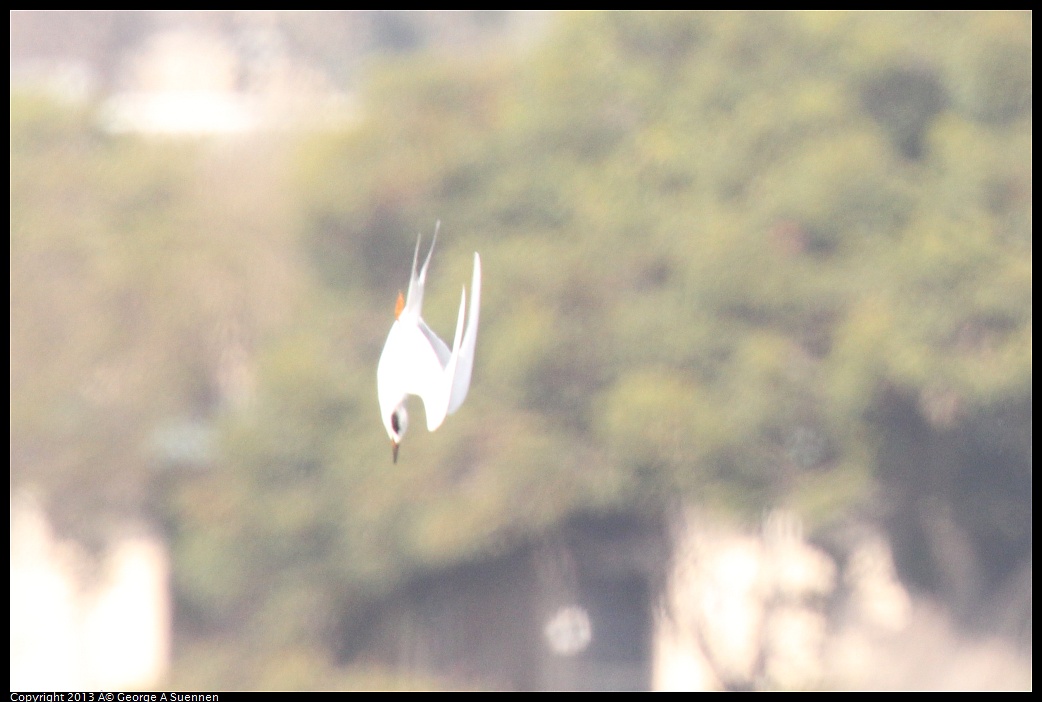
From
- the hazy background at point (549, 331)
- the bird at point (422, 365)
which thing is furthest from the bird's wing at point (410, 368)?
the hazy background at point (549, 331)

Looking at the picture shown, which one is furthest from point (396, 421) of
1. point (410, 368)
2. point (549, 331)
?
point (549, 331)

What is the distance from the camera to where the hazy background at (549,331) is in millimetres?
7180

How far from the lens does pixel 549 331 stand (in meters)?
7.41

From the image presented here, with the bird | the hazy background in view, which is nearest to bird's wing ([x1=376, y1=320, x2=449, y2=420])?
the bird

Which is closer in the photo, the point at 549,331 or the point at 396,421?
the point at 396,421

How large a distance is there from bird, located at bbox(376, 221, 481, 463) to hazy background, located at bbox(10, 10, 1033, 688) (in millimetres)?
5107

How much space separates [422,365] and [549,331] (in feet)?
18.0

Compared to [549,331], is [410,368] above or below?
below

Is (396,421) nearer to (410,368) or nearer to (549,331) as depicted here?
(410,368)

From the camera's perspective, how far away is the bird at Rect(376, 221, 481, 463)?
1890 millimetres

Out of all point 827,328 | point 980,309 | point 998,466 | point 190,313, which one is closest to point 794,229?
point 827,328

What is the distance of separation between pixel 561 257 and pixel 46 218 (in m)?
3.03

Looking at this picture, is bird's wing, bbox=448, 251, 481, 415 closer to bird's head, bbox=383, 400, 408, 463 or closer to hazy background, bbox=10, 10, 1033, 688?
bird's head, bbox=383, 400, 408, 463

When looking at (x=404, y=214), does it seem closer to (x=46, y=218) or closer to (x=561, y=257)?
(x=561, y=257)
